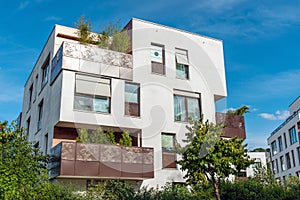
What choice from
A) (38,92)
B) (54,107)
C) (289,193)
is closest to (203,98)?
(289,193)

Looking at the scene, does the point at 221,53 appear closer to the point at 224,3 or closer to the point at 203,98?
the point at 203,98

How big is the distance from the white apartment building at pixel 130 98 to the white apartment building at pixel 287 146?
27.7 metres

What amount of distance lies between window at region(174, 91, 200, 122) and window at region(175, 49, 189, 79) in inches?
49.4

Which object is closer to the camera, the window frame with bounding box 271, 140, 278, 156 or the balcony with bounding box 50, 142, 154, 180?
the balcony with bounding box 50, 142, 154, 180

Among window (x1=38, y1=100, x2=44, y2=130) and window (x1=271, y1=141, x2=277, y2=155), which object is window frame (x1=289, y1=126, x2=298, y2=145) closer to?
window (x1=271, y1=141, x2=277, y2=155)

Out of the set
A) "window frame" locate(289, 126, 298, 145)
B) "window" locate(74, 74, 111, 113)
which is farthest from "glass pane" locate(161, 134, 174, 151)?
"window frame" locate(289, 126, 298, 145)

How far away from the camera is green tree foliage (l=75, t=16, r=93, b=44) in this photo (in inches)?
841

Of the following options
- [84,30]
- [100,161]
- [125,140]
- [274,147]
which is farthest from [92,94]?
[274,147]

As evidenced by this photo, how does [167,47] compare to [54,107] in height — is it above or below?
above

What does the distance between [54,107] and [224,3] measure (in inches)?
403

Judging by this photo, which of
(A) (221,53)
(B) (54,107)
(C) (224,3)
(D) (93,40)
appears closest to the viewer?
(C) (224,3)

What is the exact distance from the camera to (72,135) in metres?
19.1

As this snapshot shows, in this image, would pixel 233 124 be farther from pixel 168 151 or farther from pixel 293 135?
pixel 293 135

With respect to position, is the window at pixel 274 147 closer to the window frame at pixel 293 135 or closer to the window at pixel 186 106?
the window frame at pixel 293 135
